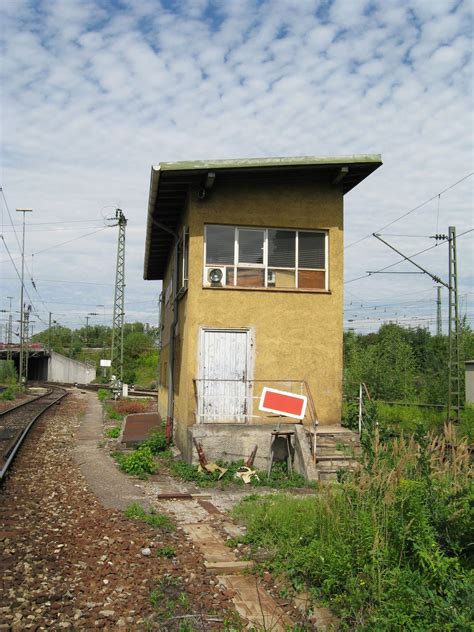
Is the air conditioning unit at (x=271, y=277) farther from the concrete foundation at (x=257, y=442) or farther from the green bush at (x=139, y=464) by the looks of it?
the green bush at (x=139, y=464)

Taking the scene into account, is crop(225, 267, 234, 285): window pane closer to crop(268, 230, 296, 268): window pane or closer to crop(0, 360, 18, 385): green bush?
crop(268, 230, 296, 268): window pane

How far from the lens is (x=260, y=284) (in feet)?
45.8

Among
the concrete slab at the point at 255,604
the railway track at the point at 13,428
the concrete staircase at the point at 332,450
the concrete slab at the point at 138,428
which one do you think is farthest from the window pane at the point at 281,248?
the concrete slab at the point at 255,604

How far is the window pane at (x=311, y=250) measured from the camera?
14.2 m

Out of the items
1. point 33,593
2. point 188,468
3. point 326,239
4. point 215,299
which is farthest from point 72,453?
point 33,593

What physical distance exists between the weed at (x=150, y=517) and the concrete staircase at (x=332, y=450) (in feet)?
11.7

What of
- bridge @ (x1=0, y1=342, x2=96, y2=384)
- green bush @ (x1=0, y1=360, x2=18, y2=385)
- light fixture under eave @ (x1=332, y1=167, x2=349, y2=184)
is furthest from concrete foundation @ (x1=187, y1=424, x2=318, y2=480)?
bridge @ (x1=0, y1=342, x2=96, y2=384)

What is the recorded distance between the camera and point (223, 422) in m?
13.5

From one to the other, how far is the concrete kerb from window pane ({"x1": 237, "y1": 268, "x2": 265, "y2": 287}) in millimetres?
4905

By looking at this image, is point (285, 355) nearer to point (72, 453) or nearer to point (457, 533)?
point (72, 453)

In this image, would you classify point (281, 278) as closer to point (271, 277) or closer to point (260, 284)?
point (271, 277)

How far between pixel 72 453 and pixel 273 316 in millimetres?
6199

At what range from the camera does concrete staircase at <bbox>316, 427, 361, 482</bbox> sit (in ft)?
38.2

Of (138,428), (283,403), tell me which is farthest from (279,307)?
(138,428)
